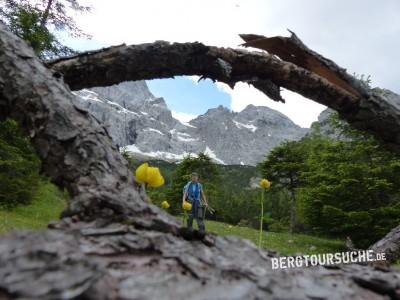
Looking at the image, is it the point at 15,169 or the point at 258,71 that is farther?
the point at 15,169

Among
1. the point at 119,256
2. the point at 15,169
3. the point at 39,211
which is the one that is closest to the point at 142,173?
the point at 119,256

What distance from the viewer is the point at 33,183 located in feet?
57.1

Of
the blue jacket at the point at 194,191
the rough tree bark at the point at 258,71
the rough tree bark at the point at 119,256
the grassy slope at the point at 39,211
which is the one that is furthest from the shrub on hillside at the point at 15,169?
the rough tree bark at the point at 119,256

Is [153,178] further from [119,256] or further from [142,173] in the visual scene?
[119,256]

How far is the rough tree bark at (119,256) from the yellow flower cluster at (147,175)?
795 millimetres

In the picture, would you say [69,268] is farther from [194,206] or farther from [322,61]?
[194,206]

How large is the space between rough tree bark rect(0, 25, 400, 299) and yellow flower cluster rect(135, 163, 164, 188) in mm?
795

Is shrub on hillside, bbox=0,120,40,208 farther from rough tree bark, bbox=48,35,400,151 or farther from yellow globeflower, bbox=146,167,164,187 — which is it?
yellow globeflower, bbox=146,167,164,187

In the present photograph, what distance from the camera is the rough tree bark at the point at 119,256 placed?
1197mm

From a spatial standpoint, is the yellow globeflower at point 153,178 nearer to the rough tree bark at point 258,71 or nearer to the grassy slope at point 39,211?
the rough tree bark at point 258,71

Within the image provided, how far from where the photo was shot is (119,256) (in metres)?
1.49

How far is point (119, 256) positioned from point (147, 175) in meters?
1.91

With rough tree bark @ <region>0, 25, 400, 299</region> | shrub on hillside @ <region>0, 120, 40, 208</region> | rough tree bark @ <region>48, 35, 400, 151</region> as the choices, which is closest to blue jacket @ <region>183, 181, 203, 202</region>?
shrub on hillside @ <region>0, 120, 40, 208</region>

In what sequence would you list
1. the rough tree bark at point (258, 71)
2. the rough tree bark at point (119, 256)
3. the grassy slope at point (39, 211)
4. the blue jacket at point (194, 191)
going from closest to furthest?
the rough tree bark at point (119, 256) < the rough tree bark at point (258, 71) < the blue jacket at point (194, 191) < the grassy slope at point (39, 211)
